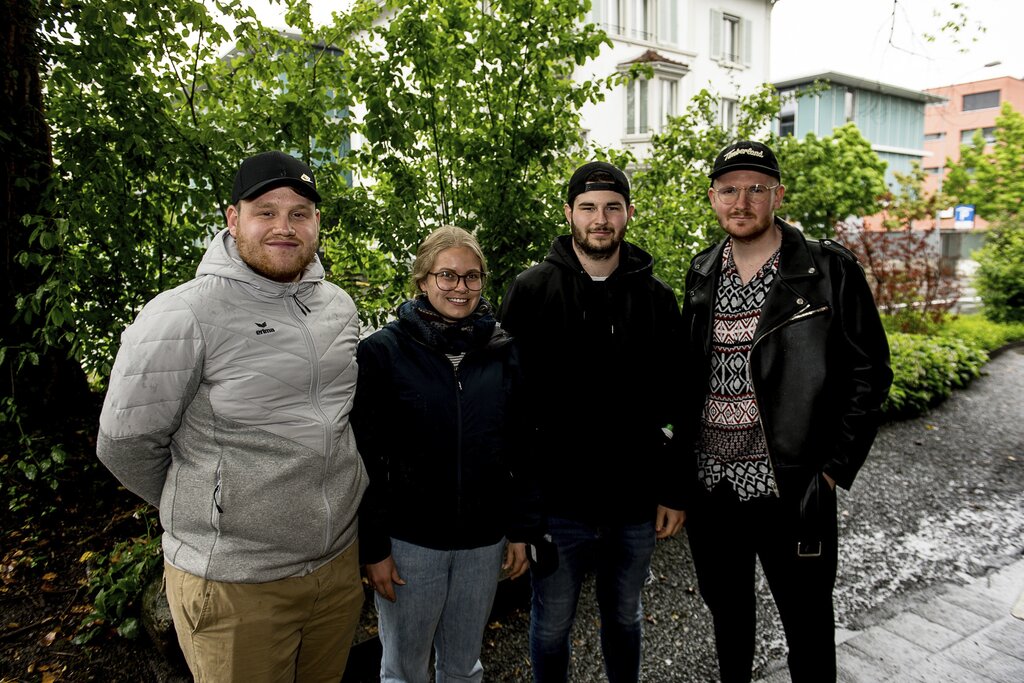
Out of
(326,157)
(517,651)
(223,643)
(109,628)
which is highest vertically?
(326,157)

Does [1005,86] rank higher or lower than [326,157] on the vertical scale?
higher

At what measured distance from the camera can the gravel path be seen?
3445 millimetres

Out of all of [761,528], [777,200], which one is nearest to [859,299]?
[777,200]

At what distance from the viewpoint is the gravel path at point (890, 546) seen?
11.3ft

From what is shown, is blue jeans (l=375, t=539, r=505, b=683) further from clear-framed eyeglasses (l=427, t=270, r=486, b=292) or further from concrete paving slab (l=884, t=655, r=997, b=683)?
concrete paving slab (l=884, t=655, r=997, b=683)

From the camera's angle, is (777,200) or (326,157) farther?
(326,157)

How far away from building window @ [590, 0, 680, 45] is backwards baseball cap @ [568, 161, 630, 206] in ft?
74.0

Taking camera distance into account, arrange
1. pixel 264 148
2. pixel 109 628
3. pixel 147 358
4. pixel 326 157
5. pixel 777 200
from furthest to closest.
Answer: pixel 326 157 → pixel 264 148 → pixel 109 628 → pixel 777 200 → pixel 147 358

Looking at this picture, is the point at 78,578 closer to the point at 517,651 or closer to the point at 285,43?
the point at 517,651

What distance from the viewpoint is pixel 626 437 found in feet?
8.27

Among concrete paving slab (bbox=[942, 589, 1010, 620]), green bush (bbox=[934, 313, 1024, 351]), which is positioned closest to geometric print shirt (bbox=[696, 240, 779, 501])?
concrete paving slab (bbox=[942, 589, 1010, 620])

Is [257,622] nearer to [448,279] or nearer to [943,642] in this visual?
[448,279]

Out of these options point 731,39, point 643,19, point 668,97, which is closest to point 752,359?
point 668,97

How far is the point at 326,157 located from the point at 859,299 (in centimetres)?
308
